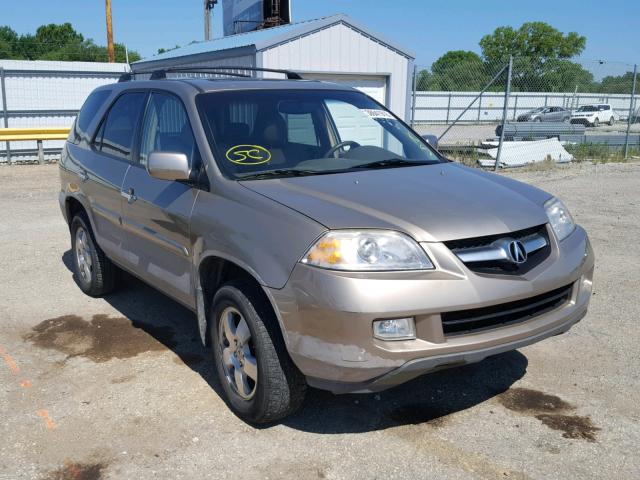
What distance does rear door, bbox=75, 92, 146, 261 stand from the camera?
4691mm

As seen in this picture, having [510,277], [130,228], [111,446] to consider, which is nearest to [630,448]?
[510,277]

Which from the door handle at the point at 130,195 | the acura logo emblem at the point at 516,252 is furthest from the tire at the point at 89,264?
the acura logo emblem at the point at 516,252

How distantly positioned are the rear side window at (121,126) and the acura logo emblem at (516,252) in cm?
281

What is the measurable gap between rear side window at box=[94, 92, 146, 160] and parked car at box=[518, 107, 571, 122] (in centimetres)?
2848

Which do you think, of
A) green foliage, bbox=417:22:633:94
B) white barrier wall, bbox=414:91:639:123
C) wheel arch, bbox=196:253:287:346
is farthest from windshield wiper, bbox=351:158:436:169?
white barrier wall, bbox=414:91:639:123

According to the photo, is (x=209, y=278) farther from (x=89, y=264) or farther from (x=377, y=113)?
(x=89, y=264)

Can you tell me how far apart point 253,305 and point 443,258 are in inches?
38.3

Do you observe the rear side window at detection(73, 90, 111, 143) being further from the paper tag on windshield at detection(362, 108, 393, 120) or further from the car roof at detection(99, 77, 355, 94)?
the paper tag on windshield at detection(362, 108, 393, 120)

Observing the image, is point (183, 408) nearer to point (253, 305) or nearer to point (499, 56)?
point (253, 305)

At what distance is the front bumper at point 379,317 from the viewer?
284 cm

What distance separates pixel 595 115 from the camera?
37.1m

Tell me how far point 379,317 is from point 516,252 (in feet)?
2.63

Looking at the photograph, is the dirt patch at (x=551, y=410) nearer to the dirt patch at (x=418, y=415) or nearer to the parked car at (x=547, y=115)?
the dirt patch at (x=418, y=415)

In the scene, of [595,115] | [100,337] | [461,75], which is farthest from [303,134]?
[595,115]
